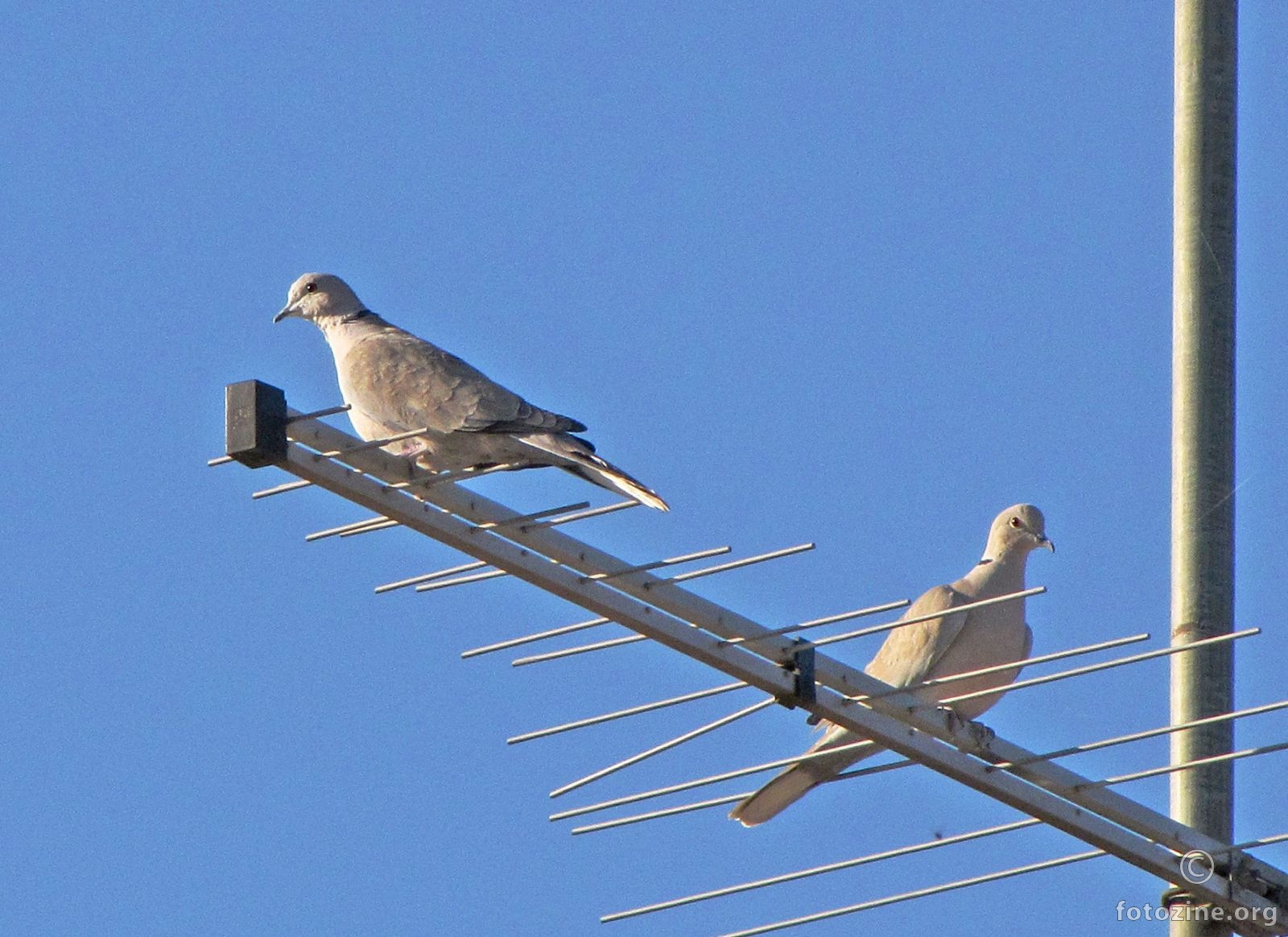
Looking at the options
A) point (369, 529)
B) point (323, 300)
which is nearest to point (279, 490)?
point (369, 529)

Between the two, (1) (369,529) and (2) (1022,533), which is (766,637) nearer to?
(1) (369,529)

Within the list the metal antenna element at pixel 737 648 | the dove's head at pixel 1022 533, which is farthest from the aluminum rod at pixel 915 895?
the dove's head at pixel 1022 533

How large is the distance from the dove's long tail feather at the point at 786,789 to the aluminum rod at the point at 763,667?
1535 millimetres

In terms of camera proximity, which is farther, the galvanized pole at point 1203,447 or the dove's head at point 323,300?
the dove's head at point 323,300

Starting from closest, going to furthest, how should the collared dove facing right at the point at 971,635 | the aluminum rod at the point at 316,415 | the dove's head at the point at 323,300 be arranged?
the aluminum rod at the point at 316,415 → the collared dove facing right at the point at 971,635 → the dove's head at the point at 323,300

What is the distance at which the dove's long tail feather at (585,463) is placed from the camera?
637cm

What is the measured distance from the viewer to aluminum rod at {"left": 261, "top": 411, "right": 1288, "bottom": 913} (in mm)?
5066

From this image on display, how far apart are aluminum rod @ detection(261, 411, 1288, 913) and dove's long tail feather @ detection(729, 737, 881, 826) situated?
5.04 ft

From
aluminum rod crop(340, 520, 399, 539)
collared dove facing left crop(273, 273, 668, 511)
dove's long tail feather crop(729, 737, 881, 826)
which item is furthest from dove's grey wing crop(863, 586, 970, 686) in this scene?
aluminum rod crop(340, 520, 399, 539)

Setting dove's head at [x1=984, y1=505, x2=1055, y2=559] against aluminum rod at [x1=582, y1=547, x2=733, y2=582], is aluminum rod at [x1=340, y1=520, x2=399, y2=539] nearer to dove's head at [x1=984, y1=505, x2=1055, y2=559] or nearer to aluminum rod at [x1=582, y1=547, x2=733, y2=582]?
aluminum rod at [x1=582, y1=547, x2=733, y2=582]

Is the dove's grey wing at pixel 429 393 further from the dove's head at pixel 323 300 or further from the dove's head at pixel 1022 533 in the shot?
the dove's head at pixel 1022 533

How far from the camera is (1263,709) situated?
5.47 metres

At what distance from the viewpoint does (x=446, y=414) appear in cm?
714

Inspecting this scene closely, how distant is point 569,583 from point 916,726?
1.02 m
